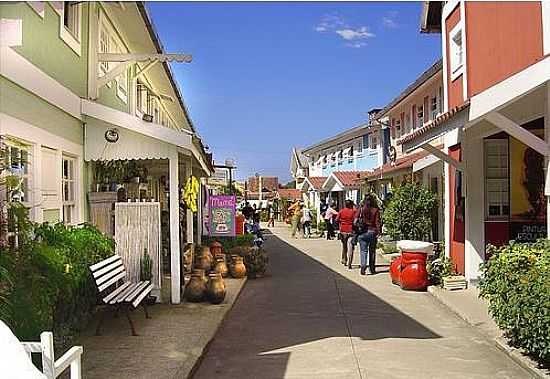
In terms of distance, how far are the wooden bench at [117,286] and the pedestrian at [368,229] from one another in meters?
6.89

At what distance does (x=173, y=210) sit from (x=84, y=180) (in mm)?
1403

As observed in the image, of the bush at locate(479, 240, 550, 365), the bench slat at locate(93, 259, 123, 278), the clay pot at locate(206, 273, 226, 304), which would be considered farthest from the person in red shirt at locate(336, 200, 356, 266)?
the bush at locate(479, 240, 550, 365)

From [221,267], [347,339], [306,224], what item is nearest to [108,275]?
[347,339]

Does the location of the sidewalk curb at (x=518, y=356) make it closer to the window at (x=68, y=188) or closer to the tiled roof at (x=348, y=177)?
the window at (x=68, y=188)

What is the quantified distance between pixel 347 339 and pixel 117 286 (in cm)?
352

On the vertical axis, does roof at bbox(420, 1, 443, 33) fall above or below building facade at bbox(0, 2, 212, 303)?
above

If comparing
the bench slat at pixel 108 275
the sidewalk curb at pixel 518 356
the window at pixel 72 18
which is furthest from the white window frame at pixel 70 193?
the sidewalk curb at pixel 518 356

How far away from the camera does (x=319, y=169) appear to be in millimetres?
53875

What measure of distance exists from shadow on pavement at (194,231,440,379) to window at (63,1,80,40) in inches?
183

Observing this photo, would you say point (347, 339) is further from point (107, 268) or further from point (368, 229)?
point (368, 229)

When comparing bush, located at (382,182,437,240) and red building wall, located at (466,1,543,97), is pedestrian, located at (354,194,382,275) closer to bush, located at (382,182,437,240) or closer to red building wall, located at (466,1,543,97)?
bush, located at (382,182,437,240)

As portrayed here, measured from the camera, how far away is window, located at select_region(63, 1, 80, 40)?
31.9 ft

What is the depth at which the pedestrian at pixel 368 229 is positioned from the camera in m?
16.1

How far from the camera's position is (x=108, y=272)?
29.9 feet
